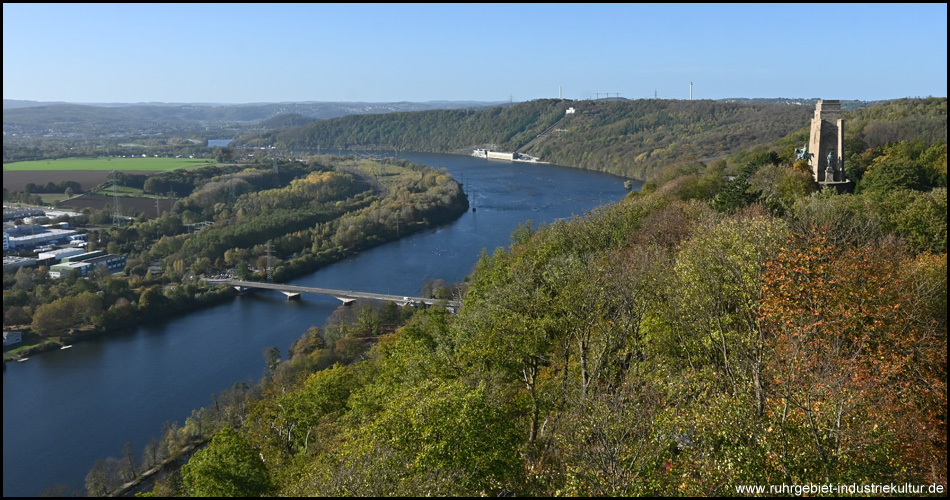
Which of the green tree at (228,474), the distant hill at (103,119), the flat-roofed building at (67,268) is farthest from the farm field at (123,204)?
the distant hill at (103,119)

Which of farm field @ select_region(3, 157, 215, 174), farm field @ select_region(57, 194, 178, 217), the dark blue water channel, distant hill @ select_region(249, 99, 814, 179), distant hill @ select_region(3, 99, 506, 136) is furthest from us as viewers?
distant hill @ select_region(3, 99, 506, 136)

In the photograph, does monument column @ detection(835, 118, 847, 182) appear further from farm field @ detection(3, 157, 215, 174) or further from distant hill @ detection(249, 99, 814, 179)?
farm field @ detection(3, 157, 215, 174)

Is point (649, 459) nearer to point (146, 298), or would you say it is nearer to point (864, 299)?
point (864, 299)

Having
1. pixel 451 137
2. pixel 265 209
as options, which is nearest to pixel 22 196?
pixel 265 209

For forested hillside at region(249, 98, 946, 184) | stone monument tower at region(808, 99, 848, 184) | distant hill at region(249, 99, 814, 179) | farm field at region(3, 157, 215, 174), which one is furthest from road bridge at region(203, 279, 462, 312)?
farm field at region(3, 157, 215, 174)

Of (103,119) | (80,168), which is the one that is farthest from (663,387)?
(103,119)

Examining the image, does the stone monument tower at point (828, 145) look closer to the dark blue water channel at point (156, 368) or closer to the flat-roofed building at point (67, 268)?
the dark blue water channel at point (156, 368)

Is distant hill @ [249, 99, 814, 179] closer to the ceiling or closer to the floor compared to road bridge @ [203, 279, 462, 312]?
closer to the ceiling
